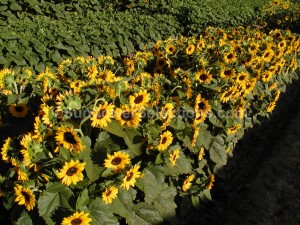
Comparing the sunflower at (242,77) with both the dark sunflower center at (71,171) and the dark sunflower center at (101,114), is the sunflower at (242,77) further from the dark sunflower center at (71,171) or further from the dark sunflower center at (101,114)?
the dark sunflower center at (71,171)

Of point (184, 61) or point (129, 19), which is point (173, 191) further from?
point (129, 19)

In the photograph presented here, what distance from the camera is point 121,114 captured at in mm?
2027

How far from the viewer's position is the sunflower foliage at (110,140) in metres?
1.83

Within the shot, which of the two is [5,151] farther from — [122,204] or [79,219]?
[122,204]

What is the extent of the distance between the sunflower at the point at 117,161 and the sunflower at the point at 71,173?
6.1 inches

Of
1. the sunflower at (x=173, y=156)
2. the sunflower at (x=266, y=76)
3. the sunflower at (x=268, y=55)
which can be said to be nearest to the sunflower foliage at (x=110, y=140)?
the sunflower at (x=173, y=156)

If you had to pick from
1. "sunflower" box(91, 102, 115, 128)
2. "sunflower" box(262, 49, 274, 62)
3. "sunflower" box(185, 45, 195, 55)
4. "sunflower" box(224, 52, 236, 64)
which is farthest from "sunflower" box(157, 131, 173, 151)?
"sunflower" box(262, 49, 274, 62)

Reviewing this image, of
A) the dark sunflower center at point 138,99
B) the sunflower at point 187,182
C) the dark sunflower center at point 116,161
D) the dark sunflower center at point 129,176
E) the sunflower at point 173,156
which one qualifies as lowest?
the sunflower at point 187,182

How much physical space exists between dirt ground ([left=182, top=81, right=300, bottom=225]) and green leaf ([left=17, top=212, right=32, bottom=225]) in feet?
6.32

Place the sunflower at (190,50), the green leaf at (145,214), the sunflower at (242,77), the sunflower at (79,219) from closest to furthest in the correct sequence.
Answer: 1. the sunflower at (79,219)
2. the green leaf at (145,214)
3. the sunflower at (242,77)
4. the sunflower at (190,50)

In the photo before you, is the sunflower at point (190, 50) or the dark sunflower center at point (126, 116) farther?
the sunflower at point (190, 50)

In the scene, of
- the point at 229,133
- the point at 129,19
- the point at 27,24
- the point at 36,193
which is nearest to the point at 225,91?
the point at 229,133

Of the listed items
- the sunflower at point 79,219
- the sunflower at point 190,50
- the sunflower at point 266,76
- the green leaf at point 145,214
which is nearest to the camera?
the sunflower at point 79,219

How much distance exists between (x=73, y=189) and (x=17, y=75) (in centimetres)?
112
